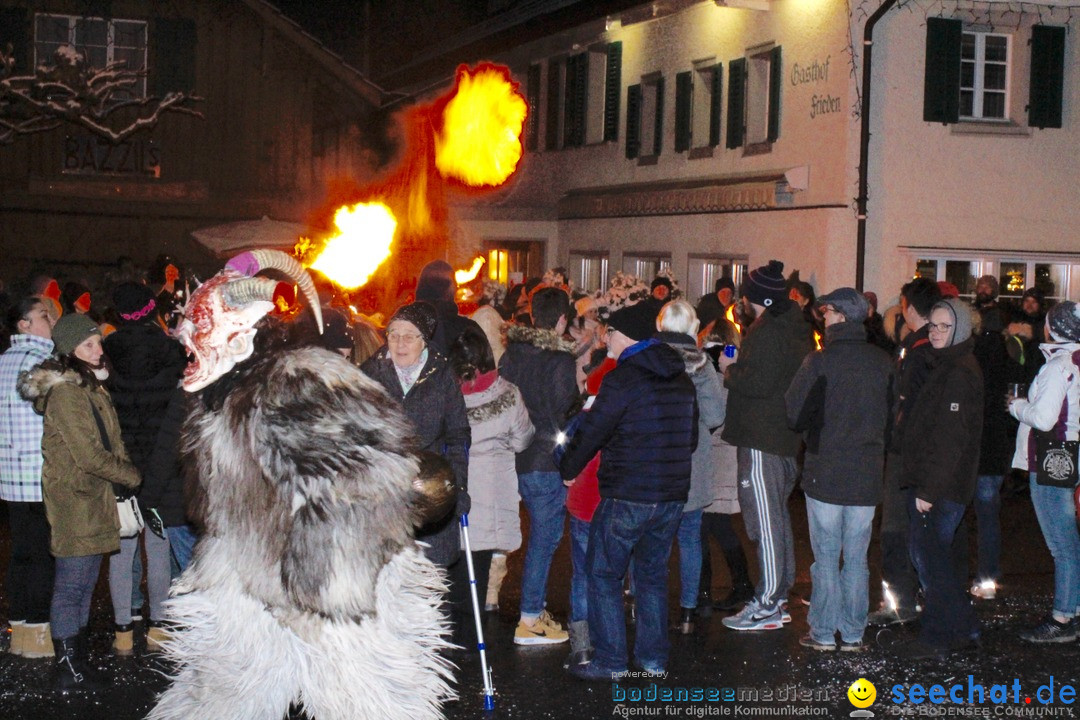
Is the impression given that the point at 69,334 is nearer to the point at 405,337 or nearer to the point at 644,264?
the point at 405,337

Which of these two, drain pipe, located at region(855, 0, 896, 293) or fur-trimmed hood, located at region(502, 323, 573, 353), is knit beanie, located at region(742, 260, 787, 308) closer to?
fur-trimmed hood, located at region(502, 323, 573, 353)

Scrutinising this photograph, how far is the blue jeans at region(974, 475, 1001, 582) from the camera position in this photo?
8.73 meters

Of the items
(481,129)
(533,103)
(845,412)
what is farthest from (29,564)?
(533,103)

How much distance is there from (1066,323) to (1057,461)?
0.83 metres

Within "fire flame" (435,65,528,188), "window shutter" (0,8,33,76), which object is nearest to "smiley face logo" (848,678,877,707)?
"fire flame" (435,65,528,188)

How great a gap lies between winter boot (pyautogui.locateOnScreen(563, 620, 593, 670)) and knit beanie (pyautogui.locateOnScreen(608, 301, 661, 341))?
1703mm

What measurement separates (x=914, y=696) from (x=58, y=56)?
68.2ft

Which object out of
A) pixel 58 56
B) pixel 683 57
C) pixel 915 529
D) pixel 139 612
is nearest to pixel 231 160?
pixel 58 56

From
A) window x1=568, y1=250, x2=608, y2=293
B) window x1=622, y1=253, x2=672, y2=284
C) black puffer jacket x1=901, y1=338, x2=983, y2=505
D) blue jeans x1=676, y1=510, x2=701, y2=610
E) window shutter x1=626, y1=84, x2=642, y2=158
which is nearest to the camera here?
black puffer jacket x1=901, y1=338, x2=983, y2=505

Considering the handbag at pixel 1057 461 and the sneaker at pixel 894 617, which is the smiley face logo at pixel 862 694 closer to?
the sneaker at pixel 894 617

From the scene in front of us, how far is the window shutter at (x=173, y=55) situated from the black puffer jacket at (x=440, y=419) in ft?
69.7

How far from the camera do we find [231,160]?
2662cm

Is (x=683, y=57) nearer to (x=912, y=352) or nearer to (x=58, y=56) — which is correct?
(x=58, y=56)

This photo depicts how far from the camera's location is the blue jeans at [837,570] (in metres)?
7.37
